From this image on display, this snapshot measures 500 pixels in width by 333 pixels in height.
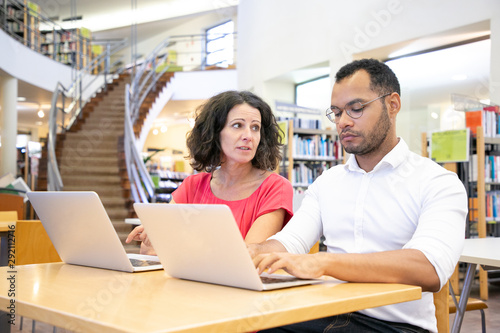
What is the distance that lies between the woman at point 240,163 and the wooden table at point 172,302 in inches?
26.4

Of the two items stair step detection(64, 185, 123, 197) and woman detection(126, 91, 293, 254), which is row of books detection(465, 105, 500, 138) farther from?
stair step detection(64, 185, 123, 197)

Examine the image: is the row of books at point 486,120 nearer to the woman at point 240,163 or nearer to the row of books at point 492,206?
the row of books at point 492,206

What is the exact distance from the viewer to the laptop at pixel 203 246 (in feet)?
3.02

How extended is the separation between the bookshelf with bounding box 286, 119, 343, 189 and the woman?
418 cm

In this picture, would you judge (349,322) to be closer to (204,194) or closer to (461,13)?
(204,194)

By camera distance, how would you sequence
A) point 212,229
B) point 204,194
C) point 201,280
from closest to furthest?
point 212,229, point 201,280, point 204,194

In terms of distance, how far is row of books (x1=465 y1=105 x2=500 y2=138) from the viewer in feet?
16.2

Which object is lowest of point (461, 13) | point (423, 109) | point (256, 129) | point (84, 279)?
point (84, 279)

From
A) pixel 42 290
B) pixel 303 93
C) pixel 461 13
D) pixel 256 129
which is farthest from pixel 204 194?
pixel 303 93

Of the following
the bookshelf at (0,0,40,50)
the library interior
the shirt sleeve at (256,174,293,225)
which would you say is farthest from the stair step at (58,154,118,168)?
the shirt sleeve at (256,174,293,225)

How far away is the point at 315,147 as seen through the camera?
663 cm

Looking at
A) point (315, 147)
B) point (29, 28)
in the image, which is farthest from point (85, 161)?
point (29, 28)

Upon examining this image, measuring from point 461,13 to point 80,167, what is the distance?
532 cm

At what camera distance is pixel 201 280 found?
1071mm
